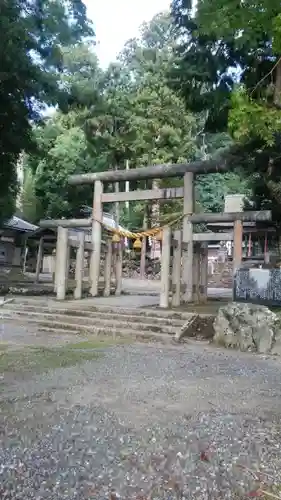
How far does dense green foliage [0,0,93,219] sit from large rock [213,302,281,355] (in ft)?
23.8

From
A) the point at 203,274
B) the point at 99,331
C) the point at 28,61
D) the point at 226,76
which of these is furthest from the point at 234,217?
the point at 28,61

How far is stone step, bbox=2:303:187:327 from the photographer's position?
8008 millimetres

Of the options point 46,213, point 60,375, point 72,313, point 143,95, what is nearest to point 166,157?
point 143,95

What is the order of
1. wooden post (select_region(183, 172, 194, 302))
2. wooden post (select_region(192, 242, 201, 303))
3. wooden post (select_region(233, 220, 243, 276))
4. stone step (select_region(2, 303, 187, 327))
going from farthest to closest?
wooden post (select_region(192, 242, 201, 303)), wooden post (select_region(183, 172, 194, 302)), wooden post (select_region(233, 220, 243, 276)), stone step (select_region(2, 303, 187, 327))

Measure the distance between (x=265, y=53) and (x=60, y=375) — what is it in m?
6.74

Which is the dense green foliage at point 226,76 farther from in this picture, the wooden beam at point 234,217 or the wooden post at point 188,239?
the wooden post at point 188,239

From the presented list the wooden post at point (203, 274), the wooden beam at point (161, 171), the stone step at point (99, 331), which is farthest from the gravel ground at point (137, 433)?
the wooden post at point (203, 274)

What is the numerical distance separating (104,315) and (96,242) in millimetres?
4164

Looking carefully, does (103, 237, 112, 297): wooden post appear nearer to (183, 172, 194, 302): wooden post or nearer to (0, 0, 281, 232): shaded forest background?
(183, 172, 194, 302): wooden post

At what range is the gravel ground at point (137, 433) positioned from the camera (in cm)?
249

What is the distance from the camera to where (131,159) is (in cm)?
2930

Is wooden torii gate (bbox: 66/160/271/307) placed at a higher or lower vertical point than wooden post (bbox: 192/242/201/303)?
higher

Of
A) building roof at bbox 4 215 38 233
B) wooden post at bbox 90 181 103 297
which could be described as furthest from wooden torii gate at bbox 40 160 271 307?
building roof at bbox 4 215 38 233

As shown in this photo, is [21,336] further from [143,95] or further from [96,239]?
[143,95]
